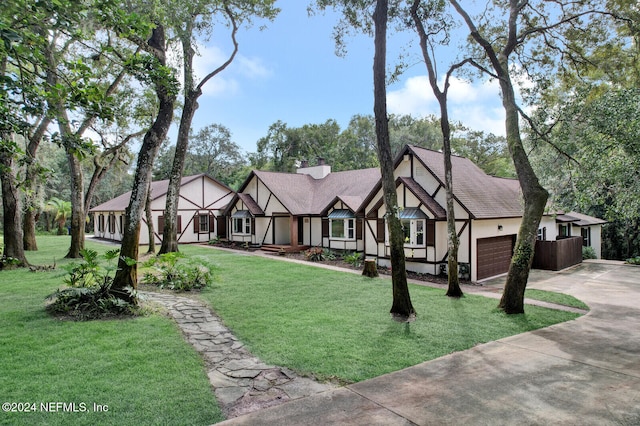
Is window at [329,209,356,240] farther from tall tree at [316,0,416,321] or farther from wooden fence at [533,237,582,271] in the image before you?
tall tree at [316,0,416,321]

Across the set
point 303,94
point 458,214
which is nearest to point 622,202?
point 458,214

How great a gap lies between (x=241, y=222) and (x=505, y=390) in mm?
21510

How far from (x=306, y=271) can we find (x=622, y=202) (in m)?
10.8

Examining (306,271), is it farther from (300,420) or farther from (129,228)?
(300,420)

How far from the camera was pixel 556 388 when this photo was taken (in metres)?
4.98

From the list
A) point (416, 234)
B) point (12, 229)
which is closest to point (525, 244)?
point (416, 234)

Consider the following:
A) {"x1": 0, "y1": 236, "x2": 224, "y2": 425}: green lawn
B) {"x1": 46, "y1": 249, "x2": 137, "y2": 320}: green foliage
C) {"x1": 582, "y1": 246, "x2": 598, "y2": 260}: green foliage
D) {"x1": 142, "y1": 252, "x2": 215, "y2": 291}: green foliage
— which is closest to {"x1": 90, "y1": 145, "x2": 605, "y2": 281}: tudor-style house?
{"x1": 582, "y1": 246, "x2": 598, "y2": 260}: green foliage

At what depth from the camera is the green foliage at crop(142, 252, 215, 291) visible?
1058cm

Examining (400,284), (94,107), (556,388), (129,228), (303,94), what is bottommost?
(556,388)

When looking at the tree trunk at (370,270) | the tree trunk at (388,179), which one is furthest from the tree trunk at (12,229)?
the tree trunk at (388,179)

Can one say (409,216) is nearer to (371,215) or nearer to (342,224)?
(371,215)

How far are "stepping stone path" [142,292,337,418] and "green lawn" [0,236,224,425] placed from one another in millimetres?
176

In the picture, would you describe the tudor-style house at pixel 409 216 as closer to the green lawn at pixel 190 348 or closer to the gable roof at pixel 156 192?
the gable roof at pixel 156 192

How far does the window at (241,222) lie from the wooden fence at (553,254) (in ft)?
52.7
